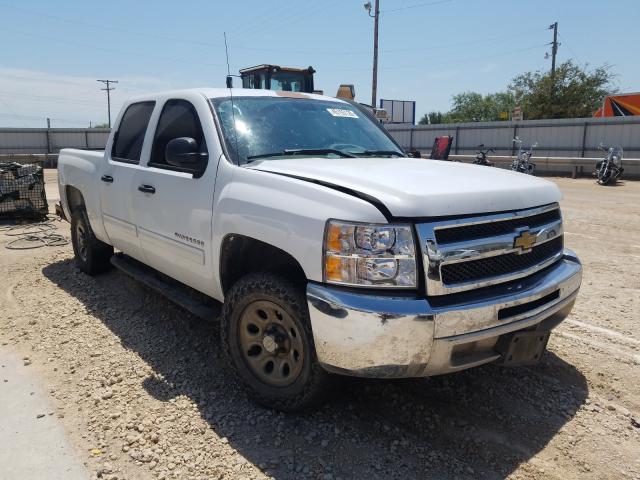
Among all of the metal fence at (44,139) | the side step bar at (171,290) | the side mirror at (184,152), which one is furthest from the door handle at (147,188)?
the metal fence at (44,139)

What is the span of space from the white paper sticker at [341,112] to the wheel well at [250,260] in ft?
4.96

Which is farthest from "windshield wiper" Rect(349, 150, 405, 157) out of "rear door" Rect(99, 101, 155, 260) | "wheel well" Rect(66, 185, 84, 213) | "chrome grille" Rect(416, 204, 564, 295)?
"wheel well" Rect(66, 185, 84, 213)

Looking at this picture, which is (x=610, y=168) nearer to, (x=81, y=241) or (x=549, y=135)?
(x=549, y=135)

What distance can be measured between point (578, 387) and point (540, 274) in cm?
94

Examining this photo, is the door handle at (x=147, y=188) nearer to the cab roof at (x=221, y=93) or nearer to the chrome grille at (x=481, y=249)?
the cab roof at (x=221, y=93)

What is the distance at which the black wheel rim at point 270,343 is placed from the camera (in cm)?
294

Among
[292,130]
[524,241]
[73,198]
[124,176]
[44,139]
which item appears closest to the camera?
[524,241]

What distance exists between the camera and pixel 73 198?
605cm

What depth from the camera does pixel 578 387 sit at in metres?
3.44

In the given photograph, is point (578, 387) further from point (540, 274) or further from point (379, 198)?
point (379, 198)

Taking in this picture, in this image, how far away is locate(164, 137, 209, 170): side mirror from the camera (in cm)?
338

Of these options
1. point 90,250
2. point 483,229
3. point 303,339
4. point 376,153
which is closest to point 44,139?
point 90,250

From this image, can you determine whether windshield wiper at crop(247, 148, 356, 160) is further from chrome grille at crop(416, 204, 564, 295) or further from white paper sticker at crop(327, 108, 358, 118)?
chrome grille at crop(416, 204, 564, 295)

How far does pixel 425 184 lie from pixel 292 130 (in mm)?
1361
